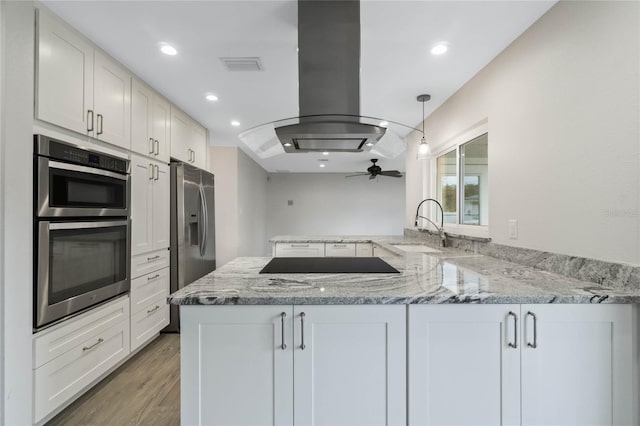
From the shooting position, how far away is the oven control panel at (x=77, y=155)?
1618 mm

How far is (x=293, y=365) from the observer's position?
3.98 feet

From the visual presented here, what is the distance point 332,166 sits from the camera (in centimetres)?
725

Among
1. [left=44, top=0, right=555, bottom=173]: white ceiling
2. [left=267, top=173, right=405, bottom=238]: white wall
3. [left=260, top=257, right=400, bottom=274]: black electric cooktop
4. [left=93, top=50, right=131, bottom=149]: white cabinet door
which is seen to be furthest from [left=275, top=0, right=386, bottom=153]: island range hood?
[left=267, top=173, right=405, bottom=238]: white wall

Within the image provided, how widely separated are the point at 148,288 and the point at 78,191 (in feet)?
3.62

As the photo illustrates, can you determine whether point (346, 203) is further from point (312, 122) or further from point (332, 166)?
point (312, 122)

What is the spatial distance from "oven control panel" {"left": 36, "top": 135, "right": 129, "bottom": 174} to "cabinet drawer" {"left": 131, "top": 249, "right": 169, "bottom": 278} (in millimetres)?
725

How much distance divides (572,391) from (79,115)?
9.35 feet

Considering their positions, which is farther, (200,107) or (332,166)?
(332,166)

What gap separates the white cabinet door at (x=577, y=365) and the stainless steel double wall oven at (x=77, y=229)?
2280mm

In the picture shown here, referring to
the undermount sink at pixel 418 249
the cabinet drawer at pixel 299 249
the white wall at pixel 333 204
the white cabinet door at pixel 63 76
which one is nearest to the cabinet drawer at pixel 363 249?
the cabinet drawer at pixel 299 249

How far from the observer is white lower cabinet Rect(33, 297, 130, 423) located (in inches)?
63.9

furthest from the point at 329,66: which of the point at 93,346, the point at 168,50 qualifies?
the point at 93,346

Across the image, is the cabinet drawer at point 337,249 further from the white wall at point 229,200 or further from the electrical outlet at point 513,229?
the white wall at point 229,200

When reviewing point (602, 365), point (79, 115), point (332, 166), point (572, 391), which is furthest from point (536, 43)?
point (332, 166)
